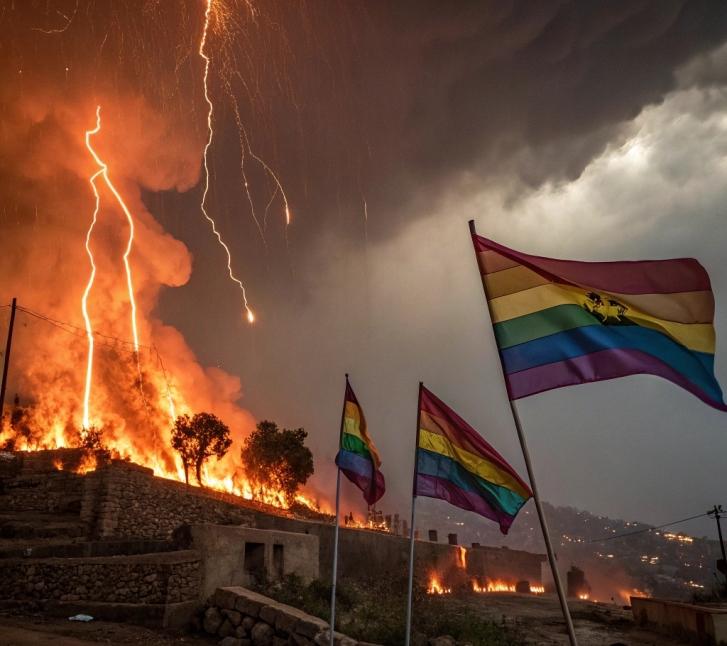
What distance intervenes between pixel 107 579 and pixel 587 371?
12739 mm

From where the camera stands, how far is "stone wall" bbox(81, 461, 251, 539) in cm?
2309

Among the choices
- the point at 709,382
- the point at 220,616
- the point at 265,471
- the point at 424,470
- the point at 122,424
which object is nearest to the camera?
the point at 709,382

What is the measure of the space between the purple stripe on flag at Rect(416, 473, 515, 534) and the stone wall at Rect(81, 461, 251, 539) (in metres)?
18.6

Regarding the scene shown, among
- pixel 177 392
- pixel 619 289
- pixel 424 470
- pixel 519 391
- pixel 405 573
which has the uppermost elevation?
pixel 177 392

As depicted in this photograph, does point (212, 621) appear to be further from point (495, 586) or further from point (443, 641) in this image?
point (495, 586)

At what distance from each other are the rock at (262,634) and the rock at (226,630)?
816 millimetres

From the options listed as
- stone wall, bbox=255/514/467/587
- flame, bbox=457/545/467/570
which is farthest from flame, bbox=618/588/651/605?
stone wall, bbox=255/514/467/587

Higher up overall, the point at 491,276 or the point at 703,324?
the point at 491,276

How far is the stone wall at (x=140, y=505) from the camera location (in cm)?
2309

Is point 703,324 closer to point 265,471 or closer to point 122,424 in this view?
point 265,471

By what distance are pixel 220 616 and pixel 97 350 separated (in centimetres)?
4247

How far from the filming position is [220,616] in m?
12.8

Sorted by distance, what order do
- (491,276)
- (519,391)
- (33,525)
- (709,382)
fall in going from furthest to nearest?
1. (33,525)
2. (491,276)
3. (519,391)
4. (709,382)

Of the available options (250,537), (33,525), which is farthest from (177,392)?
(250,537)
